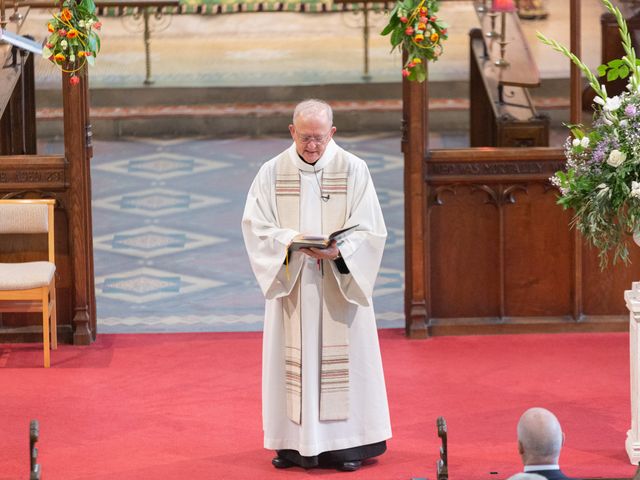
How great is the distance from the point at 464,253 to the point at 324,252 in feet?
9.47

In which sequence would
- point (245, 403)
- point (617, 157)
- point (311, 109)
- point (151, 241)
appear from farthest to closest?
point (151, 241), point (245, 403), point (311, 109), point (617, 157)

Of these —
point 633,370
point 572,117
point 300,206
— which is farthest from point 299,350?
point 572,117

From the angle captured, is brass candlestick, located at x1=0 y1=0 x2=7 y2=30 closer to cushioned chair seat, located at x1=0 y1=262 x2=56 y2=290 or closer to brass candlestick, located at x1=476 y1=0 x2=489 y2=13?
cushioned chair seat, located at x1=0 y1=262 x2=56 y2=290

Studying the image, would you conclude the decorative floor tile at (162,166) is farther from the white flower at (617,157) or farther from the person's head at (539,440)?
the person's head at (539,440)

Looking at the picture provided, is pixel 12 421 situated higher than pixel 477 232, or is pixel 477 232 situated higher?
pixel 477 232

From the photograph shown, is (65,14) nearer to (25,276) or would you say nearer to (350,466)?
(25,276)

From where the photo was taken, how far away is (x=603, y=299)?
31.7 feet

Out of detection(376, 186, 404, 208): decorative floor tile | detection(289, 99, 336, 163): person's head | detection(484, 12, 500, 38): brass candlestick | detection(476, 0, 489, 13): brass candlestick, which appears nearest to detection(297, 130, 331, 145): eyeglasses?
detection(289, 99, 336, 163): person's head

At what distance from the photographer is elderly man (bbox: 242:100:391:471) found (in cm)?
710

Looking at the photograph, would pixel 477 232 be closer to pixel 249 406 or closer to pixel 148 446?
pixel 249 406

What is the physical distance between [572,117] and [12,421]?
4.06 m

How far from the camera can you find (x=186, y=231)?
12578mm

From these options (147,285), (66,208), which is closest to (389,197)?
(147,285)

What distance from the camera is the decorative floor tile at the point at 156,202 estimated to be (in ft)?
43.4
